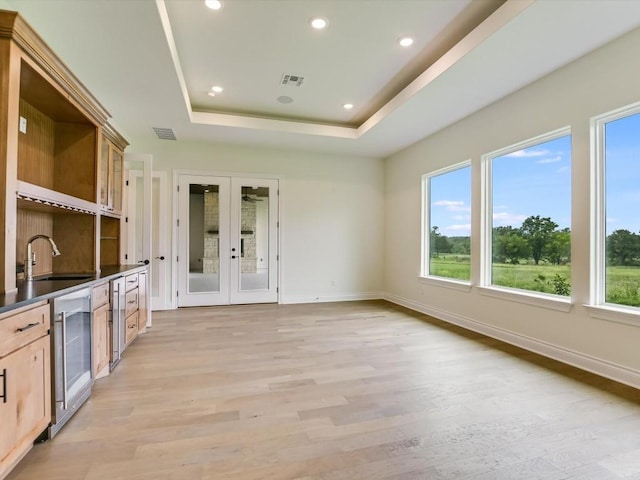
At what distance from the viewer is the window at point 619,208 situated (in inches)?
113

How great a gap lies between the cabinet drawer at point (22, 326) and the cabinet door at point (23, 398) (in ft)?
0.13

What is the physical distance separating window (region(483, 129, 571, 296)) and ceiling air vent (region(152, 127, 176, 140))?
4830mm

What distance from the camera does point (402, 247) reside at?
628 centimetres

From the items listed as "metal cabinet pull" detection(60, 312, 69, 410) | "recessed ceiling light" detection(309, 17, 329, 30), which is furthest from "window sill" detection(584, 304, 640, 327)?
"metal cabinet pull" detection(60, 312, 69, 410)

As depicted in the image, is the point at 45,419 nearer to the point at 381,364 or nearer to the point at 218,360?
the point at 218,360

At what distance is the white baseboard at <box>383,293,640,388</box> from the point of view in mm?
2799

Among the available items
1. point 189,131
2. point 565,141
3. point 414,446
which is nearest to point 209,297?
point 189,131

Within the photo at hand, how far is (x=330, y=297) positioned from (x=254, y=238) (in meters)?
1.95

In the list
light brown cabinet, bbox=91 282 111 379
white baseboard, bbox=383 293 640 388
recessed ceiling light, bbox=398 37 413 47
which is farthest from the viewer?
recessed ceiling light, bbox=398 37 413 47

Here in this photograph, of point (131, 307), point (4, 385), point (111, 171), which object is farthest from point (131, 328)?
point (4, 385)

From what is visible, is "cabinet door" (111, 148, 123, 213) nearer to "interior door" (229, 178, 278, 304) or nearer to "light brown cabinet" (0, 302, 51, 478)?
"interior door" (229, 178, 278, 304)

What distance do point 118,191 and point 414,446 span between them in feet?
14.5

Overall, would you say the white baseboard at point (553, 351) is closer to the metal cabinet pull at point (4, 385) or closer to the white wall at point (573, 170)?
the white wall at point (573, 170)

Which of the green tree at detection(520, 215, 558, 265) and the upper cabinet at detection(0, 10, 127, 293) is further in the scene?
the green tree at detection(520, 215, 558, 265)
